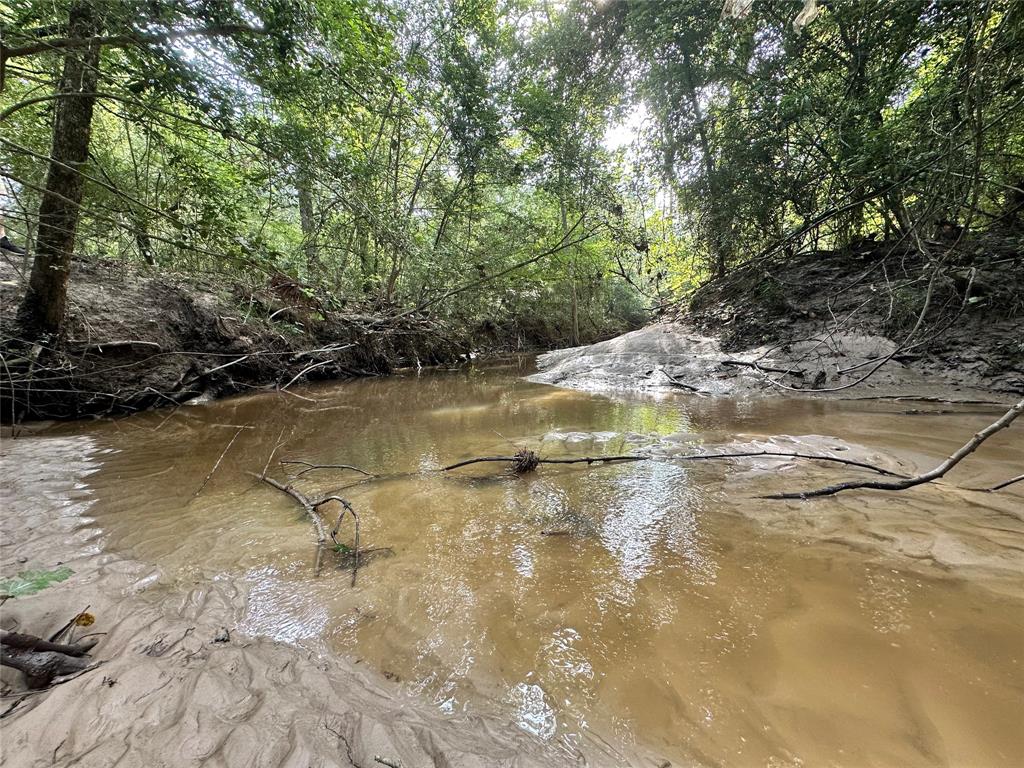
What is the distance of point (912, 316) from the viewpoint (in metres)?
6.16

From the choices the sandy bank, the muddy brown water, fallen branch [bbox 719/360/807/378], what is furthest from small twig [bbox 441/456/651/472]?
fallen branch [bbox 719/360/807/378]

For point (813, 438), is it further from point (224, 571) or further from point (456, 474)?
point (224, 571)

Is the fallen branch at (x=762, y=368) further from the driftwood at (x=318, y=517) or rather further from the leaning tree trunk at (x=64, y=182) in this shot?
the leaning tree trunk at (x=64, y=182)

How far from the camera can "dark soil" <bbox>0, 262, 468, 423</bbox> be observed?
16.4 ft

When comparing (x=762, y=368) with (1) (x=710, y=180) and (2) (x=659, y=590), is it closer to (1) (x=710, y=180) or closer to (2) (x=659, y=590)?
(1) (x=710, y=180)

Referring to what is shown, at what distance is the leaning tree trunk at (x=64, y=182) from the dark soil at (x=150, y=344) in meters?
0.35

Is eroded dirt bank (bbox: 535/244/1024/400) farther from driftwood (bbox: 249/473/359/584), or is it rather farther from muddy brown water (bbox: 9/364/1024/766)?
driftwood (bbox: 249/473/359/584)

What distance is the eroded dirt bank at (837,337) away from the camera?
5.29 meters

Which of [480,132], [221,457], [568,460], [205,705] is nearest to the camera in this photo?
[205,705]

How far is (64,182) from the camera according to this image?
4.20 m

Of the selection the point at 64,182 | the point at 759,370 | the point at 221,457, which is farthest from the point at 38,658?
the point at 759,370

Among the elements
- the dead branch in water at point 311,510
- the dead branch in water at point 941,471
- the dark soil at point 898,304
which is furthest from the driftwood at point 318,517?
the dark soil at point 898,304

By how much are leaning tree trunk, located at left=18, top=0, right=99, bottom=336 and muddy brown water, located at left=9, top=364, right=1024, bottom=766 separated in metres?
2.26

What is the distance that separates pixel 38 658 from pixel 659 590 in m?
2.28
